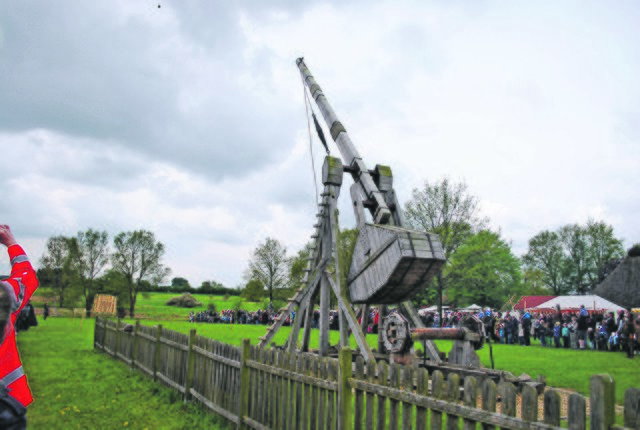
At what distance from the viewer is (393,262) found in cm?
656

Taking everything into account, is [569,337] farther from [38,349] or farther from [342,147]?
[38,349]

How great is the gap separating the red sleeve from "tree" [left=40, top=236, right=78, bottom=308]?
6072 centimetres

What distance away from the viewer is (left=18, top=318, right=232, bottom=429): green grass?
23.1 feet

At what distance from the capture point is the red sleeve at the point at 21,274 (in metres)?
3.23

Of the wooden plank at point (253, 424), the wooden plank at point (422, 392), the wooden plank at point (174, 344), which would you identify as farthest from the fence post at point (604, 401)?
the wooden plank at point (174, 344)

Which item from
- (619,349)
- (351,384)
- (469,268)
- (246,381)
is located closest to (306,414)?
(351,384)

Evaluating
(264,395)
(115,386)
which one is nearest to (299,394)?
(264,395)

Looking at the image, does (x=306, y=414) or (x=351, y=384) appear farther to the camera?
(x=306, y=414)

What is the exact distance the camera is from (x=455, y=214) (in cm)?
2931

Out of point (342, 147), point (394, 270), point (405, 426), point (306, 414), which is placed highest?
point (342, 147)

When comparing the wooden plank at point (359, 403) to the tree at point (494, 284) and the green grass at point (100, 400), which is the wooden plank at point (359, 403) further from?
the tree at point (494, 284)

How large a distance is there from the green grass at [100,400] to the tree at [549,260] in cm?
7509

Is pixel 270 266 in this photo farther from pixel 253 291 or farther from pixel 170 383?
pixel 170 383

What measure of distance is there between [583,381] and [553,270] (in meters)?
71.4
